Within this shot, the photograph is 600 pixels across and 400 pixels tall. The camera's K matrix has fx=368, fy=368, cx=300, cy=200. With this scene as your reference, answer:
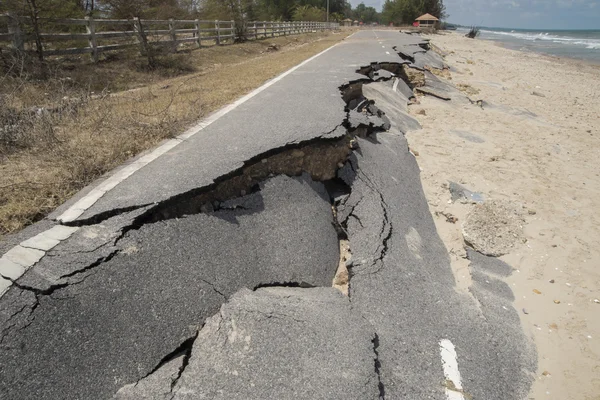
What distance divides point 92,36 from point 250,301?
12005mm

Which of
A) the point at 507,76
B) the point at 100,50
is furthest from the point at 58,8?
the point at 507,76

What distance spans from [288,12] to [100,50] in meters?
58.7

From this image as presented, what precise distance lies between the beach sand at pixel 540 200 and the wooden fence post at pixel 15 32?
9502 millimetres

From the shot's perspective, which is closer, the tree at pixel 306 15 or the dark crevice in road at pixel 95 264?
the dark crevice in road at pixel 95 264

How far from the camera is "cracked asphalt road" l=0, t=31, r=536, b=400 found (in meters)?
2.00

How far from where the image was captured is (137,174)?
354cm

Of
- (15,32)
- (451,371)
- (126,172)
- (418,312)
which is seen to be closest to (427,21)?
(15,32)

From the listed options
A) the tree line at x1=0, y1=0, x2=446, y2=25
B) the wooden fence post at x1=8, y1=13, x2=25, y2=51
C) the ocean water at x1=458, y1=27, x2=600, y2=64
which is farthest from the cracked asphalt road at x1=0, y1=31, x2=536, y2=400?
the ocean water at x1=458, y1=27, x2=600, y2=64

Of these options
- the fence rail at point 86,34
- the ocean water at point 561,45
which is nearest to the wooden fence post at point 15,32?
the fence rail at point 86,34

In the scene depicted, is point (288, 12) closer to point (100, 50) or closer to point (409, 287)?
point (100, 50)

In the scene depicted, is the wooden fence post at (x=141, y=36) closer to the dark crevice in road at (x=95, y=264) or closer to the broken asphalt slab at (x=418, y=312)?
the broken asphalt slab at (x=418, y=312)

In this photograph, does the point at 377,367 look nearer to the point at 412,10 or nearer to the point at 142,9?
the point at 142,9

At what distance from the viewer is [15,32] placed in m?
8.74

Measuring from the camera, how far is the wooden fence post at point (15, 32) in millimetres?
8625
